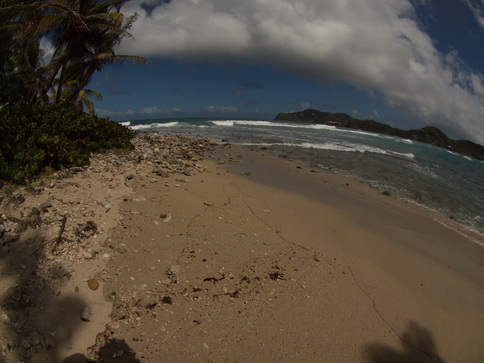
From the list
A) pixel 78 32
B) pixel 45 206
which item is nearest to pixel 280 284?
pixel 45 206

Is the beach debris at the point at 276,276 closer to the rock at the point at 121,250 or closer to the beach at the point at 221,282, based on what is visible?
the beach at the point at 221,282

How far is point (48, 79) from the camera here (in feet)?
57.1

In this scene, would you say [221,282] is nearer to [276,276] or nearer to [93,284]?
[276,276]

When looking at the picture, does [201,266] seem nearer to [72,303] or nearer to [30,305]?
[72,303]

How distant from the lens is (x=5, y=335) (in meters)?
3.19

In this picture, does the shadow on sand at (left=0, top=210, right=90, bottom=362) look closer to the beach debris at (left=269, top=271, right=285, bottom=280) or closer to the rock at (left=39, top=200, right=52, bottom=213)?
the rock at (left=39, top=200, right=52, bottom=213)

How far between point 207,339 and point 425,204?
11425mm

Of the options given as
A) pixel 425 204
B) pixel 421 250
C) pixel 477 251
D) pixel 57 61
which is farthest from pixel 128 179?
pixel 57 61

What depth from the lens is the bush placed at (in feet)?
21.3

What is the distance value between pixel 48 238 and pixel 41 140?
388 cm

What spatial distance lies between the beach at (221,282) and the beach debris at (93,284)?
1cm

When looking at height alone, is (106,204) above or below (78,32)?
below

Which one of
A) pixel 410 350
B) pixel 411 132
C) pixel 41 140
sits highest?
pixel 411 132

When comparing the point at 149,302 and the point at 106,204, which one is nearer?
the point at 149,302
